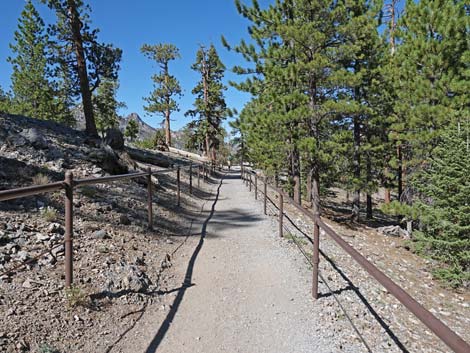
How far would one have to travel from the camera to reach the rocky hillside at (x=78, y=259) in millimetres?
2896

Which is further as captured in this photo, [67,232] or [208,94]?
[208,94]

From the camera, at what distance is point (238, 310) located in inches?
145

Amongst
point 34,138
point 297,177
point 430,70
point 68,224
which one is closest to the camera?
point 68,224

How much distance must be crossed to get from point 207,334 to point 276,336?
0.70m

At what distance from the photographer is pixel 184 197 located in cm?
1100

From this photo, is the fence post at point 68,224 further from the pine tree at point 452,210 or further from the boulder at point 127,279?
the pine tree at point 452,210

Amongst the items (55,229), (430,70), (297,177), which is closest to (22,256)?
(55,229)

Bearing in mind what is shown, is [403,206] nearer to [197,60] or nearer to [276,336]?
[276,336]

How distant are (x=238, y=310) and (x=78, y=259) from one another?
2213mm

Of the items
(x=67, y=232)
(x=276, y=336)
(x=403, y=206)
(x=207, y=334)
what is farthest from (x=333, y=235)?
(x=403, y=206)

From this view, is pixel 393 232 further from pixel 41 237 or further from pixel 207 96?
pixel 207 96

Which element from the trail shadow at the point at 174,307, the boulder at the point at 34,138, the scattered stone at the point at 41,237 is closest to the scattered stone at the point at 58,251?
the scattered stone at the point at 41,237

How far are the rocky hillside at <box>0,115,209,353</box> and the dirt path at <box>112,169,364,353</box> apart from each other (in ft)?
0.91

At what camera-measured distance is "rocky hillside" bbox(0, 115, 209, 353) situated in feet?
9.50
